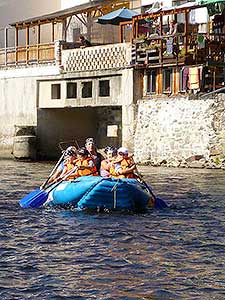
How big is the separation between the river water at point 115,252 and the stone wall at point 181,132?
7787mm

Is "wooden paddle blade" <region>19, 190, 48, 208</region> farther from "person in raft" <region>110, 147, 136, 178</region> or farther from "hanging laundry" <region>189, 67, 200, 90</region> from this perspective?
"hanging laundry" <region>189, 67, 200, 90</region>

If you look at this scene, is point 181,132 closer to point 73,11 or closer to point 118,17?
point 118,17

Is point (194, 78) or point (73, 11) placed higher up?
point (73, 11)

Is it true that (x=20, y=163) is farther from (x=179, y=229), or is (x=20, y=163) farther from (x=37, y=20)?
(x=179, y=229)

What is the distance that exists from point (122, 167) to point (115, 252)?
4878 millimetres

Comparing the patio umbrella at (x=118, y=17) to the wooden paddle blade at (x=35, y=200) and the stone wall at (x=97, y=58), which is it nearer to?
the stone wall at (x=97, y=58)

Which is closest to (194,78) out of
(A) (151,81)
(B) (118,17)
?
(A) (151,81)

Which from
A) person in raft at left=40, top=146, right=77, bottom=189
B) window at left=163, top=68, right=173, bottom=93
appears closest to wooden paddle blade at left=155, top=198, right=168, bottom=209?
person in raft at left=40, top=146, right=77, bottom=189

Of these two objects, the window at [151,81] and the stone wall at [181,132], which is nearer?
the stone wall at [181,132]

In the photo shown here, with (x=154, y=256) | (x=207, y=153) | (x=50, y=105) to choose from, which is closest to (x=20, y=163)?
(x=50, y=105)

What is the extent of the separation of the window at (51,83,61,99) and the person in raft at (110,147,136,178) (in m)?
17.7

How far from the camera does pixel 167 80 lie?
95.7 ft

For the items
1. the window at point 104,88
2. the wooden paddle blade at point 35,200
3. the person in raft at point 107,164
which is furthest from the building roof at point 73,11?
the wooden paddle blade at point 35,200

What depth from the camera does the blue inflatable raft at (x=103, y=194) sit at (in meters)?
15.8
